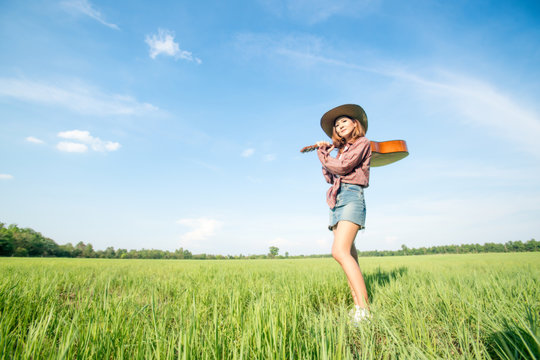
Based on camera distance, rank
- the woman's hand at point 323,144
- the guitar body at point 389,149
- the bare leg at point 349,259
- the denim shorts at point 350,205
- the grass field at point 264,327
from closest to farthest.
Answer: the grass field at point 264,327 → the bare leg at point 349,259 → the denim shorts at point 350,205 → the woman's hand at point 323,144 → the guitar body at point 389,149

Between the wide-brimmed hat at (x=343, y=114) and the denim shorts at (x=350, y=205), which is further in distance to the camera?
the wide-brimmed hat at (x=343, y=114)

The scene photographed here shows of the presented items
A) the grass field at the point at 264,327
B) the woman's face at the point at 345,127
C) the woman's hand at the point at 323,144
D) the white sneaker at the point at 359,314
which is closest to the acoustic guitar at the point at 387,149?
the woman's hand at the point at 323,144

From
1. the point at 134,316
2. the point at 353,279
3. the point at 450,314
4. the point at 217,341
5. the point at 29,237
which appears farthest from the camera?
the point at 29,237

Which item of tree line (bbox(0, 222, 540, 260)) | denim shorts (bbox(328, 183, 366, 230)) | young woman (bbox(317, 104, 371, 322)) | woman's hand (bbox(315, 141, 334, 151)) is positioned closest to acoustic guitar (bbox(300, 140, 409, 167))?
woman's hand (bbox(315, 141, 334, 151))

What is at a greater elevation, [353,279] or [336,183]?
[336,183]

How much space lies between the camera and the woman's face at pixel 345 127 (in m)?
2.90

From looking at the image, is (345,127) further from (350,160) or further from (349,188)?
(349,188)

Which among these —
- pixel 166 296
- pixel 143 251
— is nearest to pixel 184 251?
pixel 143 251

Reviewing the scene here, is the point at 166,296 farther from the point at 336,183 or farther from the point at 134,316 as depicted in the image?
the point at 336,183

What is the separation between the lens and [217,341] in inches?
44.5

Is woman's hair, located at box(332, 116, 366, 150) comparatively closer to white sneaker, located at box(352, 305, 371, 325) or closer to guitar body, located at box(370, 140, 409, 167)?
guitar body, located at box(370, 140, 409, 167)

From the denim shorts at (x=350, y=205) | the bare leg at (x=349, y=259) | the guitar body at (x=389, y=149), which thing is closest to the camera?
the bare leg at (x=349, y=259)

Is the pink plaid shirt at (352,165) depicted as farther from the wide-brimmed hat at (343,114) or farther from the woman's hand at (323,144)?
the wide-brimmed hat at (343,114)

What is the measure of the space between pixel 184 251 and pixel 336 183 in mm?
75625
